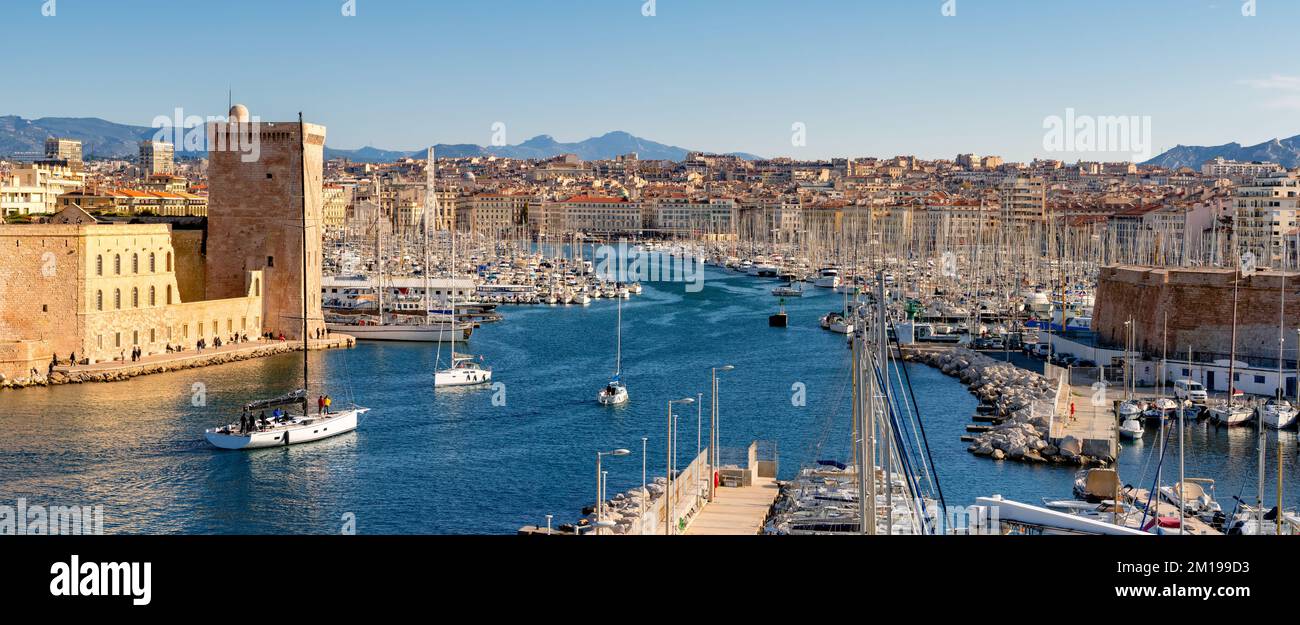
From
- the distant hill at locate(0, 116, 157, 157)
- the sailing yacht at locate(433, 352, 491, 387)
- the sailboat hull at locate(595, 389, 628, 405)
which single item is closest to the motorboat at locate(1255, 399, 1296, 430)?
the sailboat hull at locate(595, 389, 628, 405)

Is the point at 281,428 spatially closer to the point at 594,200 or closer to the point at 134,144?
the point at 594,200

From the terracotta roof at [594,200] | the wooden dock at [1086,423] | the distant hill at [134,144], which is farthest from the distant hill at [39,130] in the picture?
the wooden dock at [1086,423]

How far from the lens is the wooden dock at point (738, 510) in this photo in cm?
747

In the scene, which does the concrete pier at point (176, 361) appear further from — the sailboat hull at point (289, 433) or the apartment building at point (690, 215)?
the apartment building at point (690, 215)

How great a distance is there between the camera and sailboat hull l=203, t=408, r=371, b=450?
10.4m

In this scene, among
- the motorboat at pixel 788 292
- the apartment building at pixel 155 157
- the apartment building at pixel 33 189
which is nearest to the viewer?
the motorboat at pixel 788 292

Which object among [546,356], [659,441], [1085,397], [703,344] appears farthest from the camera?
[703,344]

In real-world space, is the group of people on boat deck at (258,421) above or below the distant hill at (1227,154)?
below

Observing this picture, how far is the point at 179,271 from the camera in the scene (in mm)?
17484

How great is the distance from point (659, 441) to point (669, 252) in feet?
109

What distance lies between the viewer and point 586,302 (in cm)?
2519

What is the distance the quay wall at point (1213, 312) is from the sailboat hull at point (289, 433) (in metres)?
8.56

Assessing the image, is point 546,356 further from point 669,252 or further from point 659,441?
point 669,252
